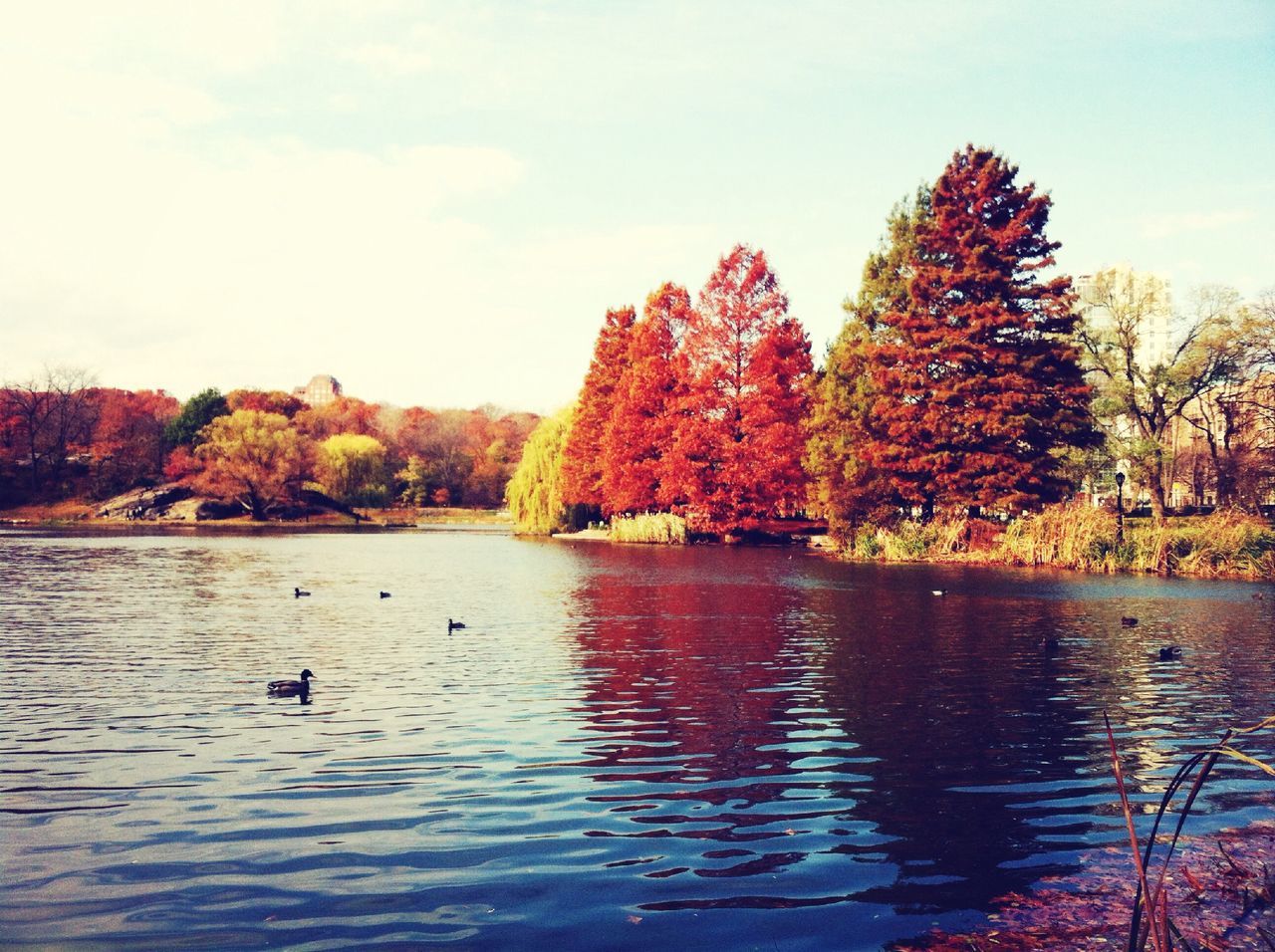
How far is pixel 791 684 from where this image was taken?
13.5 metres

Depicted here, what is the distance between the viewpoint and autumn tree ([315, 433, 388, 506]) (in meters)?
87.9

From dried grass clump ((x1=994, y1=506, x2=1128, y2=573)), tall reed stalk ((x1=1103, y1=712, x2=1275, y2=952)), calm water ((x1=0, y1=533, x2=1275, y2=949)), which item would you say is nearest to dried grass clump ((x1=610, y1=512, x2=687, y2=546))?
dried grass clump ((x1=994, y1=506, x2=1128, y2=573))

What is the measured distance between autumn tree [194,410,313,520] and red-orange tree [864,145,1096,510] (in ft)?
184

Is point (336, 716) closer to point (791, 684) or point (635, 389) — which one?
point (791, 684)

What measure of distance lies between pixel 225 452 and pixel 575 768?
77564 millimetres

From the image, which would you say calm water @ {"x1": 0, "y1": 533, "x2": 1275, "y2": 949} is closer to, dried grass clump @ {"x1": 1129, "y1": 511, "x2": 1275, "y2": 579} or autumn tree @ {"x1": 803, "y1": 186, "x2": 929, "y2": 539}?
dried grass clump @ {"x1": 1129, "y1": 511, "x2": 1275, "y2": 579}

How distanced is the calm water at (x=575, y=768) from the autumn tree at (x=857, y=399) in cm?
2159

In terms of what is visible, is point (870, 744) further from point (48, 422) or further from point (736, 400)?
point (48, 422)

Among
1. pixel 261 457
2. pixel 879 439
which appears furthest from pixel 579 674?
pixel 261 457

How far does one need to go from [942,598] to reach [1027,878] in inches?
782

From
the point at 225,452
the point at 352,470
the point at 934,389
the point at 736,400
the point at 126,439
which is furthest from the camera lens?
the point at 126,439

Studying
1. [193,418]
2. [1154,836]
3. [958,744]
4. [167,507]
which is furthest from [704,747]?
[193,418]

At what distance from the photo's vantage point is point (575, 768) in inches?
363

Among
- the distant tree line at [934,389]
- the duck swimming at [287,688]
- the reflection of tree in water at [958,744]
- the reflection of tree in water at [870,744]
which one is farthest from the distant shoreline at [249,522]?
the reflection of tree in water at [958,744]
